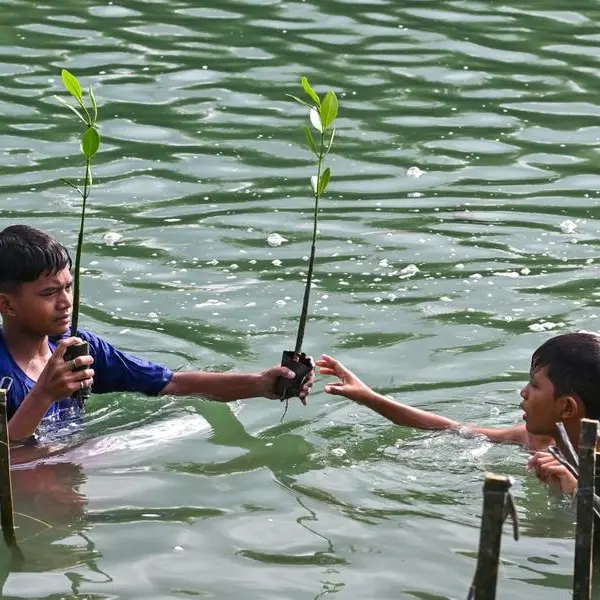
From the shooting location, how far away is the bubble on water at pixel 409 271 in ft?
26.6

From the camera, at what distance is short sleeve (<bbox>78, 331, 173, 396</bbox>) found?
6.32 metres

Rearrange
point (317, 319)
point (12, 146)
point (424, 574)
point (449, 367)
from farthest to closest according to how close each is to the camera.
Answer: point (12, 146) → point (317, 319) → point (449, 367) → point (424, 574)

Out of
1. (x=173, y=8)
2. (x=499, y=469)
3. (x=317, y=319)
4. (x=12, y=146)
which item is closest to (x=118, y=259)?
(x=317, y=319)

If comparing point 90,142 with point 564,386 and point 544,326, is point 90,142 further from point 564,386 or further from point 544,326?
point 544,326

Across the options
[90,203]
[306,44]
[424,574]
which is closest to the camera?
[424,574]

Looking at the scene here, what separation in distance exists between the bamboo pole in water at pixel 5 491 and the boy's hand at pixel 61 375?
133 mm

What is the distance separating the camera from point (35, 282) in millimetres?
5961

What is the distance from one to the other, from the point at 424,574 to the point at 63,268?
74.6 inches

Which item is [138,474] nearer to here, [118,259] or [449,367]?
[449,367]

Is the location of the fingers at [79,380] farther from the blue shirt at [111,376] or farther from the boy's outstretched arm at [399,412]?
the boy's outstretched arm at [399,412]

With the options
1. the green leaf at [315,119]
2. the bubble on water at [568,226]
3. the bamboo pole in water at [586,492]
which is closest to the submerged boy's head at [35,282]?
the green leaf at [315,119]

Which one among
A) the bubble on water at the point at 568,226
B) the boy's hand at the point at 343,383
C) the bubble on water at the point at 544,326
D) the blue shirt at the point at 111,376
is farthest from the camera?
the bubble on water at the point at 568,226

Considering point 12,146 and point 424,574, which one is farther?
point 12,146

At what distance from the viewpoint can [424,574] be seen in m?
5.20
